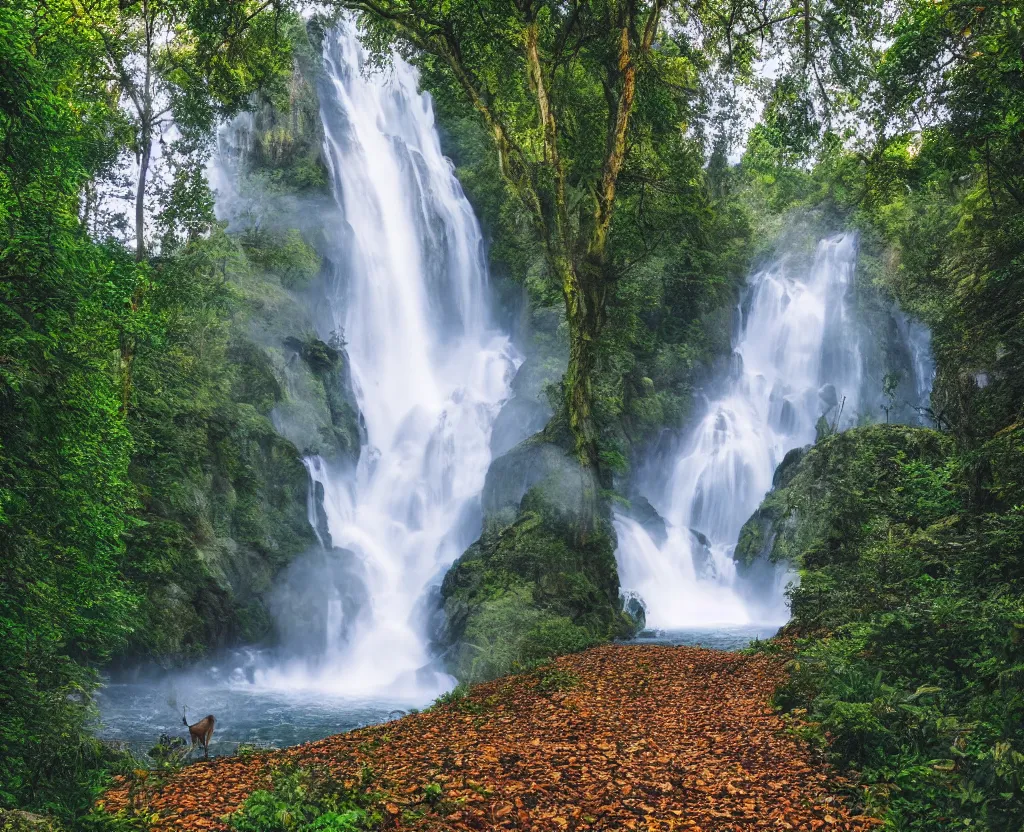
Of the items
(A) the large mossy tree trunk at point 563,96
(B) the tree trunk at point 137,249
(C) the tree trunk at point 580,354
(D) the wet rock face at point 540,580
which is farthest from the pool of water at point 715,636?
(B) the tree trunk at point 137,249

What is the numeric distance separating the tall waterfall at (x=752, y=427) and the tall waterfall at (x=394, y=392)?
6703 mm

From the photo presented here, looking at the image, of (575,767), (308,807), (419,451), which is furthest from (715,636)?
(308,807)

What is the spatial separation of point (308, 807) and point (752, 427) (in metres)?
28.3

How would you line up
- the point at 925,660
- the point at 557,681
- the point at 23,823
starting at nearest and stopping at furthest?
the point at 23,823, the point at 925,660, the point at 557,681

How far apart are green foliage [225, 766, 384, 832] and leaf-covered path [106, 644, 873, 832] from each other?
192 millimetres

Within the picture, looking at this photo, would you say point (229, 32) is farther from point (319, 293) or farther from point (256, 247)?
point (319, 293)

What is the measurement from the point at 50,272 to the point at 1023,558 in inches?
316

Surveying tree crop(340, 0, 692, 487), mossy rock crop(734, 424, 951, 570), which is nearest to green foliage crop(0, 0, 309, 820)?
tree crop(340, 0, 692, 487)

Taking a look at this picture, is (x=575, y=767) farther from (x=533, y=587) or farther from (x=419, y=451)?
(x=419, y=451)

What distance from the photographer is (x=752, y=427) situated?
30000 mm

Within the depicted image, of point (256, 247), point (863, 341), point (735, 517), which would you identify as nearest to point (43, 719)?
point (256, 247)

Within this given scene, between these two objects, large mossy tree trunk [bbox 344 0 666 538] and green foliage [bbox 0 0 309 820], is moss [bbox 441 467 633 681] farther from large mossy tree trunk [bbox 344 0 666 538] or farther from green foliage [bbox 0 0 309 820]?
green foliage [bbox 0 0 309 820]

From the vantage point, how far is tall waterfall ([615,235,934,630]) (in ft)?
74.3

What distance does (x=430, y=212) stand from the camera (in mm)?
33250
